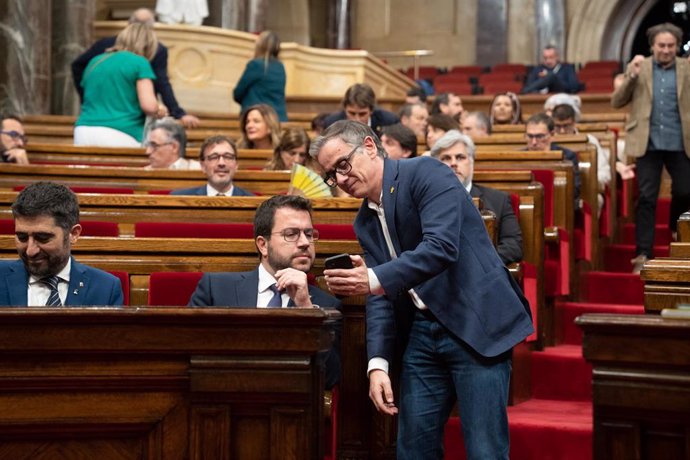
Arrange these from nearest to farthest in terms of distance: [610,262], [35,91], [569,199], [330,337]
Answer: [330,337]
[569,199]
[610,262]
[35,91]

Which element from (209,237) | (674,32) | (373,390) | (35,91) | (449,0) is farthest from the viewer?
(449,0)

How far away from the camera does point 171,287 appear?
130 inches

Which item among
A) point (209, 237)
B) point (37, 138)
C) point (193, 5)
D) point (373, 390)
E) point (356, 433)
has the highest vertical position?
point (193, 5)

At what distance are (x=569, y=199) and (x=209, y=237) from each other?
2.05m

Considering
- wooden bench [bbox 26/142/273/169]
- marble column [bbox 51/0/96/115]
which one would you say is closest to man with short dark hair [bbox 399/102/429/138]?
wooden bench [bbox 26/142/273/169]

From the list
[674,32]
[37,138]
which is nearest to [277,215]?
[674,32]

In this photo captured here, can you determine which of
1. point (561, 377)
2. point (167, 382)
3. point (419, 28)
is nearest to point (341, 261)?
point (167, 382)

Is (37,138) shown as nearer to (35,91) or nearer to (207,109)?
(35,91)

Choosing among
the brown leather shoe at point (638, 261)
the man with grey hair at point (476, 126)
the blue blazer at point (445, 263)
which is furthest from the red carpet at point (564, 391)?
the man with grey hair at point (476, 126)

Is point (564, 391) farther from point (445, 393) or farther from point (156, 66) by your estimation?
point (156, 66)

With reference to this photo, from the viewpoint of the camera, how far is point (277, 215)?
10.3 ft

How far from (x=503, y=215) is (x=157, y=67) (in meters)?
3.21

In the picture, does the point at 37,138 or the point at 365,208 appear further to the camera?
the point at 37,138

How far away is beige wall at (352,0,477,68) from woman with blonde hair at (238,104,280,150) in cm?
901
